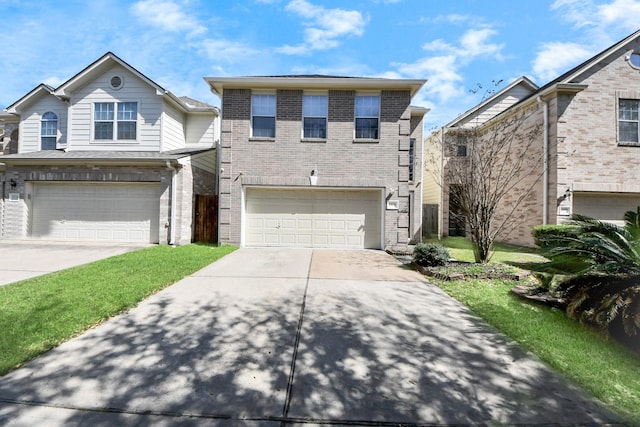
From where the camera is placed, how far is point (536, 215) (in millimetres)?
11648

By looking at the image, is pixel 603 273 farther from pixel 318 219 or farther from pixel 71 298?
pixel 318 219

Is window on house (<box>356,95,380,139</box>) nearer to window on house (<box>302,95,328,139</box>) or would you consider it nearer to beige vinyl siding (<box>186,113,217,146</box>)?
window on house (<box>302,95,328,139</box>)

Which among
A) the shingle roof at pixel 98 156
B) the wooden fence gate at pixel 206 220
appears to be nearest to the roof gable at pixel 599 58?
the wooden fence gate at pixel 206 220

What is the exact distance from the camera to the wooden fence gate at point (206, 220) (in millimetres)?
12031

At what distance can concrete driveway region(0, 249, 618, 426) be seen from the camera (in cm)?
232

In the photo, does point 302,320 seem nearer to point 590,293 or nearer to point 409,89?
point 590,293

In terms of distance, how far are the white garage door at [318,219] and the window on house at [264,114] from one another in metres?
2.22

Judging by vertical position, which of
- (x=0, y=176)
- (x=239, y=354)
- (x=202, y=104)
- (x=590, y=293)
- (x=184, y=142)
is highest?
(x=202, y=104)

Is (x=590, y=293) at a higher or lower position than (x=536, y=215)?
lower

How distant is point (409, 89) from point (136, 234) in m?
11.5

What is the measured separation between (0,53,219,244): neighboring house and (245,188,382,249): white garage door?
10.4 feet

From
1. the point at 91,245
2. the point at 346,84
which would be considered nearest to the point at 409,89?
the point at 346,84

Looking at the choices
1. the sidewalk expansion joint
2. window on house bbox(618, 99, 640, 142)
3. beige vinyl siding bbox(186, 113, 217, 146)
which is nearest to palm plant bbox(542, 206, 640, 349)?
the sidewalk expansion joint

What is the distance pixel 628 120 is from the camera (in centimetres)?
1127
